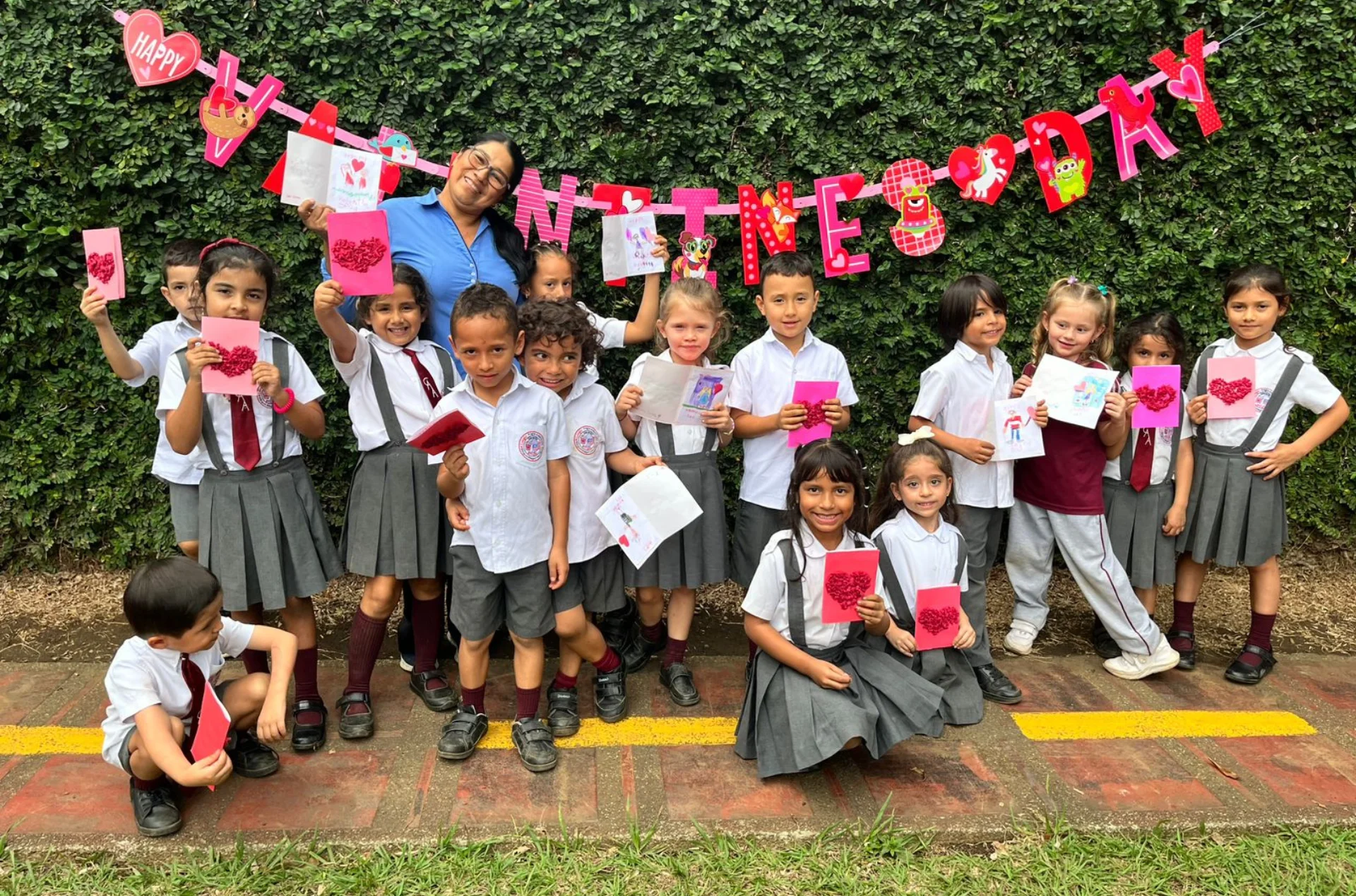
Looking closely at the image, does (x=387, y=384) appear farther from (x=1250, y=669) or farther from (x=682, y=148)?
(x=1250, y=669)

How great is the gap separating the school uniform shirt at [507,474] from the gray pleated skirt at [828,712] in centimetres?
87

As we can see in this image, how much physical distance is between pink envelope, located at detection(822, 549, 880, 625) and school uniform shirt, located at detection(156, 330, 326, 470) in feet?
6.05

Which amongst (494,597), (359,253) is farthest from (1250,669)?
(359,253)

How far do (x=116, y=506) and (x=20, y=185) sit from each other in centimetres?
144

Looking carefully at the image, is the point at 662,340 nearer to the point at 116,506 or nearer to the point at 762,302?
the point at 762,302

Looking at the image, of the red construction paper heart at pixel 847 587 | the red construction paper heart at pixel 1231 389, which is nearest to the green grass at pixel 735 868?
the red construction paper heart at pixel 847 587

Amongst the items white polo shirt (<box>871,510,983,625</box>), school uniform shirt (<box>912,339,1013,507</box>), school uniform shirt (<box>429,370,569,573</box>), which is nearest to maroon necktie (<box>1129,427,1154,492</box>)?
school uniform shirt (<box>912,339,1013,507</box>)

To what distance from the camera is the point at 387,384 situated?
3084 mm

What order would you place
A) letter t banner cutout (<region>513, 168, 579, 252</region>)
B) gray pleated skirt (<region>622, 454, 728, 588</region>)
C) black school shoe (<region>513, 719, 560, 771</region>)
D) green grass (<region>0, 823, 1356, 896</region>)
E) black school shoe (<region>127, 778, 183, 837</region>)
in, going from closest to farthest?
green grass (<region>0, 823, 1356, 896</region>), black school shoe (<region>127, 778, 183, 837</region>), black school shoe (<region>513, 719, 560, 771</region>), gray pleated skirt (<region>622, 454, 728, 588</region>), letter t banner cutout (<region>513, 168, 579, 252</region>)

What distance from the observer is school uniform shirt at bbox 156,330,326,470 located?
9.80 feet

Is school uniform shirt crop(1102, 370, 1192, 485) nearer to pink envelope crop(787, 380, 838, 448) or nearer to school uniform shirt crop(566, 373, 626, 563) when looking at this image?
pink envelope crop(787, 380, 838, 448)

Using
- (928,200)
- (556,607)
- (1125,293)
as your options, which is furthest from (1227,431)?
(556,607)

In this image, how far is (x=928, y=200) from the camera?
4.04 metres

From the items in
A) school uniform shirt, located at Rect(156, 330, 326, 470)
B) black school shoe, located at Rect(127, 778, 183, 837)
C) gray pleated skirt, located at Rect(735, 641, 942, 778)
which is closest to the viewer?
black school shoe, located at Rect(127, 778, 183, 837)
